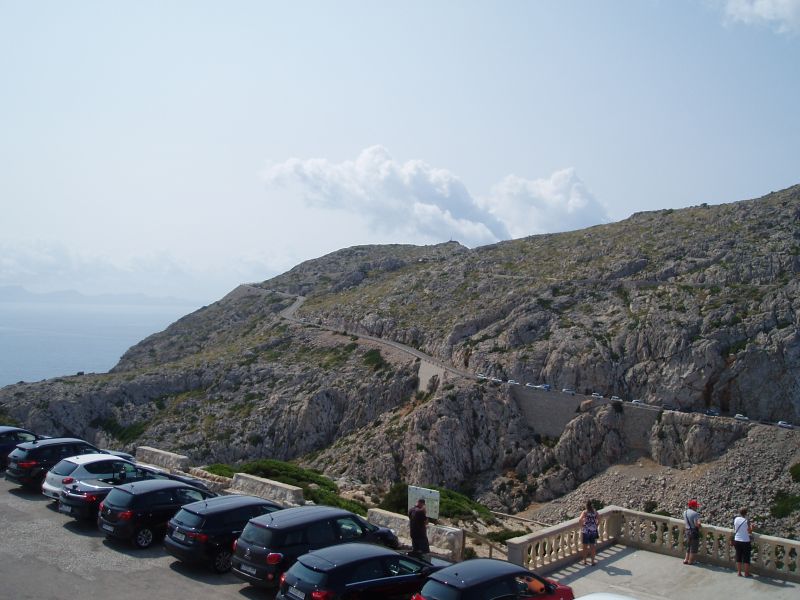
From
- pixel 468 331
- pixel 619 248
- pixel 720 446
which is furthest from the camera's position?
pixel 619 248

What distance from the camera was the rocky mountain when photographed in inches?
2057

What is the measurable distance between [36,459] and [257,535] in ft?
39.9

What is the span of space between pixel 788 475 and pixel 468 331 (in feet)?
107

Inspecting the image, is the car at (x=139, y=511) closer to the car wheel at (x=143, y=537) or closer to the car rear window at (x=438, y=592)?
the car wheel at (x=143, y=537)

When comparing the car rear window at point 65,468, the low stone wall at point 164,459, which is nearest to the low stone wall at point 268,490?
the low stone wall at point 164,459

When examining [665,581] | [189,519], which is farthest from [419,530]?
[665,581]

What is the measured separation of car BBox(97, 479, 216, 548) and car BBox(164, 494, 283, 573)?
1.71 meters

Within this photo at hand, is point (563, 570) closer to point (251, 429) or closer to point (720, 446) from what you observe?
point (720, 446)

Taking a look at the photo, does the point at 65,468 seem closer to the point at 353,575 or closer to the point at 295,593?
the point at 295,593

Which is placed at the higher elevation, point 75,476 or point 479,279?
point 479,279

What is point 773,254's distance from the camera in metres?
65.8

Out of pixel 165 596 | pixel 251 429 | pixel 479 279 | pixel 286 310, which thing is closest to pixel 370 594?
pixel 165 596

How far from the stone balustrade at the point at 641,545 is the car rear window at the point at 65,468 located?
12.6 metres

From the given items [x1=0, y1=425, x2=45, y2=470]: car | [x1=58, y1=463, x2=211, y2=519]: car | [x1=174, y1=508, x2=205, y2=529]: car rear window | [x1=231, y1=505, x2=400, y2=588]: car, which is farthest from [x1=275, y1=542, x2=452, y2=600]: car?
[x1=0, y1=425, x2=45, y2=470]: car
